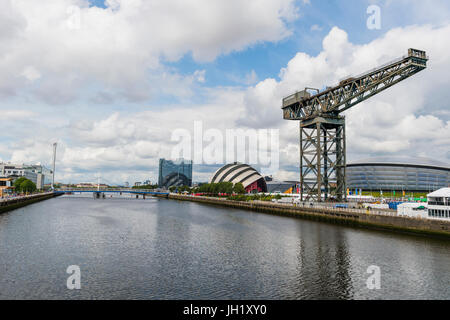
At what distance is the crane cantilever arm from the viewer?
49.1 metres

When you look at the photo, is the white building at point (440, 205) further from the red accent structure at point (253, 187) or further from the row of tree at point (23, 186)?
the row of tree at point (23, 186)

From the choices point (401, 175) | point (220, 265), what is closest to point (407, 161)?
point (401, 175)

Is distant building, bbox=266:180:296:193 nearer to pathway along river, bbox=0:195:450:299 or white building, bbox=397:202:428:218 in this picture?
white building, bbox=397:202:428:218

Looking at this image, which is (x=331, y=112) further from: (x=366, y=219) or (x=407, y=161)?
(x=407, y=161)

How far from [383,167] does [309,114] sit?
298 feet

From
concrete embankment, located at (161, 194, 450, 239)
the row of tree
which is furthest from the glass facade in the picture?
the row of tree

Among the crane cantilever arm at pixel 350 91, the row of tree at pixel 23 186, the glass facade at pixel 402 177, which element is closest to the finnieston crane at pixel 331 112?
the crane cantilever arm at pixel 350 91

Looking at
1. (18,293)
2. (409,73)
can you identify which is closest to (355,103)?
(409,73)

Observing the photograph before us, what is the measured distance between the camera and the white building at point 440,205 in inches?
1393

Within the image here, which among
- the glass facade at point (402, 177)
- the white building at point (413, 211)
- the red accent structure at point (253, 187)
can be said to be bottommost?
the white building at point (413, 211)

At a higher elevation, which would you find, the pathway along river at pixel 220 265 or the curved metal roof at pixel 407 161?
the curved metal roof at pixel 407 161

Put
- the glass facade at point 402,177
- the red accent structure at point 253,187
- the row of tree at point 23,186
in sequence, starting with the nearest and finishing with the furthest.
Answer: the row of tree at point 23,186 → the glass facade at point 402,177 → the red accent structure at point 253,187

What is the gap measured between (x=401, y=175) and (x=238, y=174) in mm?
73733
